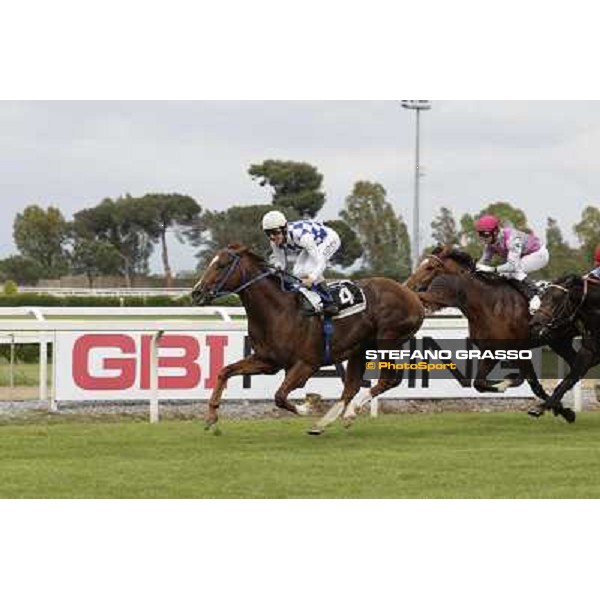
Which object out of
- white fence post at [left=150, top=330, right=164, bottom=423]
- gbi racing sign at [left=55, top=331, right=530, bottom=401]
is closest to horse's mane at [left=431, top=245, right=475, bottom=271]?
gbi racing sign at [left=55, top=331, right=530, bottom=401]

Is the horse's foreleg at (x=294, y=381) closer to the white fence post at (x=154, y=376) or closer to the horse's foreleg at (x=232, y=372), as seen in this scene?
the horse's foreleg at (x=232, y=372)

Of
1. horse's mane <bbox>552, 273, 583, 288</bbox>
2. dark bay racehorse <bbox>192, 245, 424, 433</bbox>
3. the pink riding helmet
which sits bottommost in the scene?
dark bay racehorse <bbox>192, 245, 424, 433</bbox>

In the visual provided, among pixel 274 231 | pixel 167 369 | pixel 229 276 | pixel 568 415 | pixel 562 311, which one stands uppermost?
pixel 274 231

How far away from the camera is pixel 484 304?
1021 cm

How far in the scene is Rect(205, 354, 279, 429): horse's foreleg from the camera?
877 cm

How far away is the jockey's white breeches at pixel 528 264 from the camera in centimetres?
1036

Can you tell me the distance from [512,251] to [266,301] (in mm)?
2508

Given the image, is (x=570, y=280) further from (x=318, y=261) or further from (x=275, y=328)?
(x=275, y=328)

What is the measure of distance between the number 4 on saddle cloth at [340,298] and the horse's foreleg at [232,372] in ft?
1.61

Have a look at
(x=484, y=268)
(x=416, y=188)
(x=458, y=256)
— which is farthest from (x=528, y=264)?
(x=416, y=188)

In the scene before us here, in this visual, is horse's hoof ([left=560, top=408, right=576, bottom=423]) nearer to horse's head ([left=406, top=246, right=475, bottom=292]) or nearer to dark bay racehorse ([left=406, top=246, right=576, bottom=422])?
dark bay racehorse ([left=406, top=246, right=576, bottom=422])

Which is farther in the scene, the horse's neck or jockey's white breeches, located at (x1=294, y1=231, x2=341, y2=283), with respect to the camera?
jockey's white breeches, located at (x1=294, y1=231, x2=341, y2=283)

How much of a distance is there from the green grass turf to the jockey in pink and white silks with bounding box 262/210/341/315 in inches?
42.3

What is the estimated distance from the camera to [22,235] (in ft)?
169
